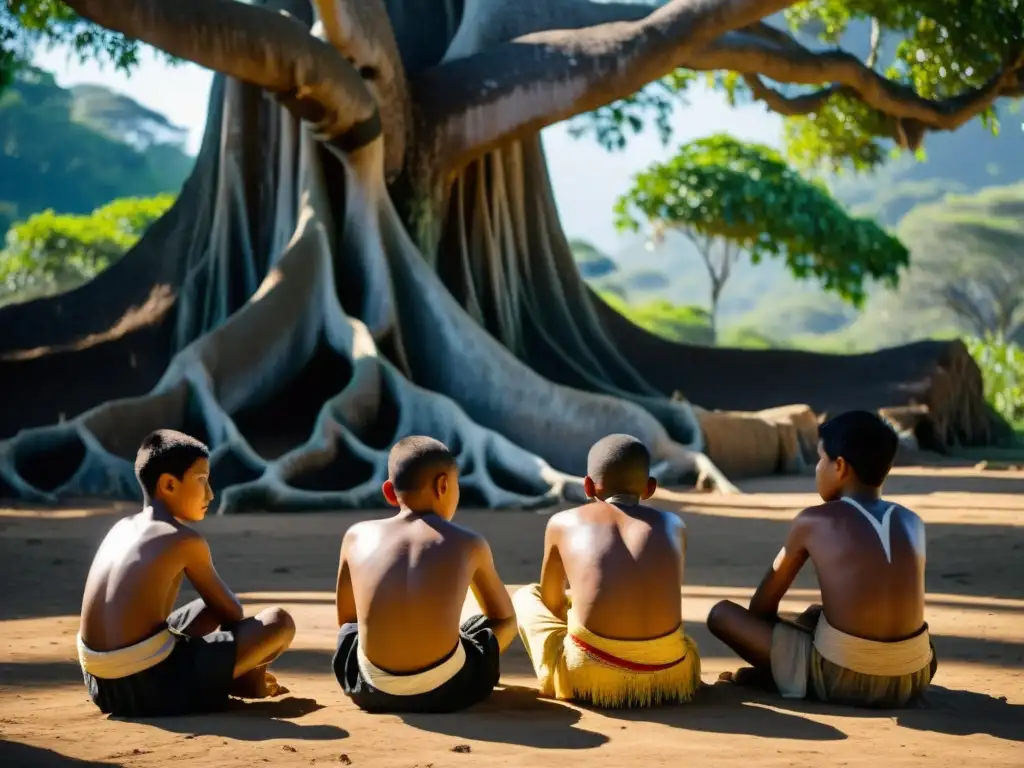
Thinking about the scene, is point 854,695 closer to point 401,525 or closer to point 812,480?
point 401,525

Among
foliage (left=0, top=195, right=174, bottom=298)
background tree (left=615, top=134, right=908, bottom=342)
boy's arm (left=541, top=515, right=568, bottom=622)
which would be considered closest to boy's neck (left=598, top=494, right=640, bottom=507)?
boy's arm (left=541, top=515, right=568, bottom=622)

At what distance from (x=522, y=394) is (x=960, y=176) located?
113 metres

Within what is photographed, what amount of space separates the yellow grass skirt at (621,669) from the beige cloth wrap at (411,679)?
14.2 inches

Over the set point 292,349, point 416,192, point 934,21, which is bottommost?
point 292,349

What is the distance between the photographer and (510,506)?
9.70 metres

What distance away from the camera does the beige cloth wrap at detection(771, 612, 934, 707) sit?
13.5ft

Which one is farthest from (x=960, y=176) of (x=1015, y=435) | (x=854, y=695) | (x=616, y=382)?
(x=854, y=695)

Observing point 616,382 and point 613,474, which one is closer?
point 613,474

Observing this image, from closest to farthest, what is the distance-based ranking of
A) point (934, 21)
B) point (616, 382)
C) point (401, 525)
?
point (401, 525) < point (616, 382) < point (934, 21)

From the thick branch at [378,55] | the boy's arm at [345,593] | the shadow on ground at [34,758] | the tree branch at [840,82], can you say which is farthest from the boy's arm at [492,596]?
the tree branch at [840,82]

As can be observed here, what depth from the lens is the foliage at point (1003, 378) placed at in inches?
1000

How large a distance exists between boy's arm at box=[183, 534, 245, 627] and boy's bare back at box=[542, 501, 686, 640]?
95 cm

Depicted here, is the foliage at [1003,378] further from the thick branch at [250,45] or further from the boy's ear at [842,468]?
the boy's ear at [842,468]

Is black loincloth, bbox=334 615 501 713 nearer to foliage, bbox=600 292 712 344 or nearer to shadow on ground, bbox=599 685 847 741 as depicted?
shadow on ground, bbox=599 685 847 741
